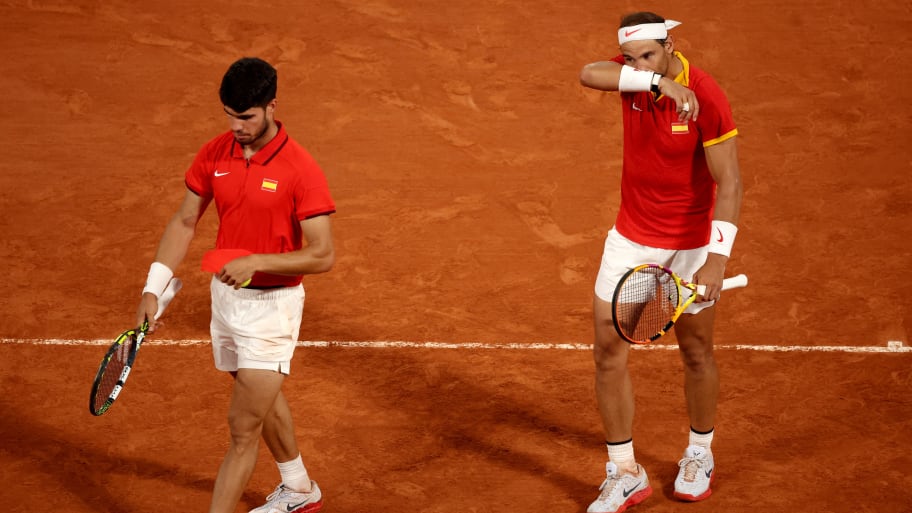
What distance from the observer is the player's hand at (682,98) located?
18.7ft

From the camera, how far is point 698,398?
22.3 feet

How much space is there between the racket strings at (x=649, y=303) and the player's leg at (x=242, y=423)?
6.16ft

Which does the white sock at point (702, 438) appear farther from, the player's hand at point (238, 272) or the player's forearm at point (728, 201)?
the player's hand at point (238, 272)

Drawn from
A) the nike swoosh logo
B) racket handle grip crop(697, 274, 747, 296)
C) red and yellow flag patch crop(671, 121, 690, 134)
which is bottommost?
the nike swoosh logo

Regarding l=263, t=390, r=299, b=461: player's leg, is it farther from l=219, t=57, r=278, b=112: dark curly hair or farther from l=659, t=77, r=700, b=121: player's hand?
l=659, t=77, r=700, b=121: player's hand

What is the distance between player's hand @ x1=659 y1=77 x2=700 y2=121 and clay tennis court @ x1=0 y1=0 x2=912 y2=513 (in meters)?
2.44

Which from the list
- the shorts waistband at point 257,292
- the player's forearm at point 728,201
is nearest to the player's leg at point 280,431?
the shorts waistband at point 257,292

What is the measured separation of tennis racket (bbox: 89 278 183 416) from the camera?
5.73 metres

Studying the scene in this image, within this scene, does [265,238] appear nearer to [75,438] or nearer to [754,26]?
[75,438]

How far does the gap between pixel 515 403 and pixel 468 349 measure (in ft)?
2.59

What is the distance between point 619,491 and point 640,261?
1360 mm

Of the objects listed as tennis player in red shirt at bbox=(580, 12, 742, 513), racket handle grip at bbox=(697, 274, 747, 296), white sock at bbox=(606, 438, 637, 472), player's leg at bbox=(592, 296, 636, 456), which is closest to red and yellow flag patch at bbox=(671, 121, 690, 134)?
tennis player in red shirt at bbox=(580, 12, 742, 513)

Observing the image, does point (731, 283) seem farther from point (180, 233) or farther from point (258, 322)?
point (180, 233)

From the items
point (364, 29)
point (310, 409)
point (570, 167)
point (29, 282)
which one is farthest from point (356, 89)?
point (310, 409)
